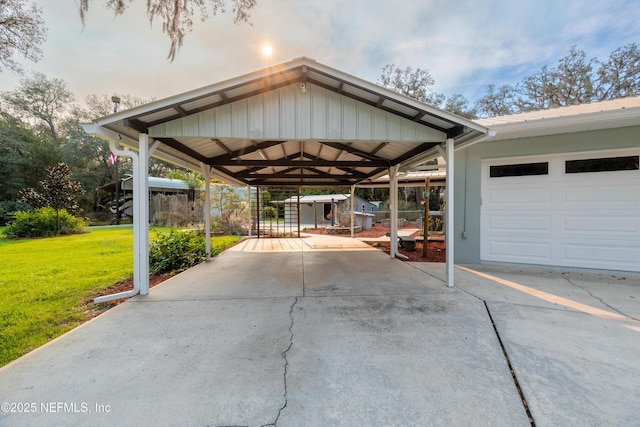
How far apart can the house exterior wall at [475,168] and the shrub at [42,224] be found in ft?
50.2

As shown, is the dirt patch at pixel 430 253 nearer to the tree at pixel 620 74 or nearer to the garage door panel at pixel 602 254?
the garage door panel at pixel 602 254

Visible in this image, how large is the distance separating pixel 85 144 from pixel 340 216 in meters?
23.5

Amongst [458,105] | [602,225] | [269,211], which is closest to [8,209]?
[269,211]

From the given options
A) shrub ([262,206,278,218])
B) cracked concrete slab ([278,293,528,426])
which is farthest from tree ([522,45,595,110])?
cracked concrete slab ([278,293,528,426])

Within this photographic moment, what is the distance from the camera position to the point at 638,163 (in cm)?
499

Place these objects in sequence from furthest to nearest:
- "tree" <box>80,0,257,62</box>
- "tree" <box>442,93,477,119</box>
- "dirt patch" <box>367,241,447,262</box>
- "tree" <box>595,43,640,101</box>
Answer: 1. "tree" <box>442,93,477,119</box>
2. "tree" <box>595,43,640,101</box>
3. "dirt patch" <box>367,241,447,262</box>
4. "tree" <box>80,0,257,62</box>

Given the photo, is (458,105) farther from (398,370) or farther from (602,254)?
(398,370)

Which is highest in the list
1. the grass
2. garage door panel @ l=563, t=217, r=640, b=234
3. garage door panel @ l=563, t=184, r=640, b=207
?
garage door panel @ l=563, t=184, r=640, b=207

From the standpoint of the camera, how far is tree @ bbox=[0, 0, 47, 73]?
19.3ft

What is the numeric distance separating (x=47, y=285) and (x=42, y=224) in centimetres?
921

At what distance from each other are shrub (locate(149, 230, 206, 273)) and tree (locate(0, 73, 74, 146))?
1094 inches

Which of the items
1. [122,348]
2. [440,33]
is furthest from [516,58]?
[122,348]

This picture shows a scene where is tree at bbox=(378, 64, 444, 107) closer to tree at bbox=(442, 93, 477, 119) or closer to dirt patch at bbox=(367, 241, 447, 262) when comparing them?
tree at bbox=(442, 93, 477, 119)

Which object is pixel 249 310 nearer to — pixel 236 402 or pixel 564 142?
pixel 236 402
